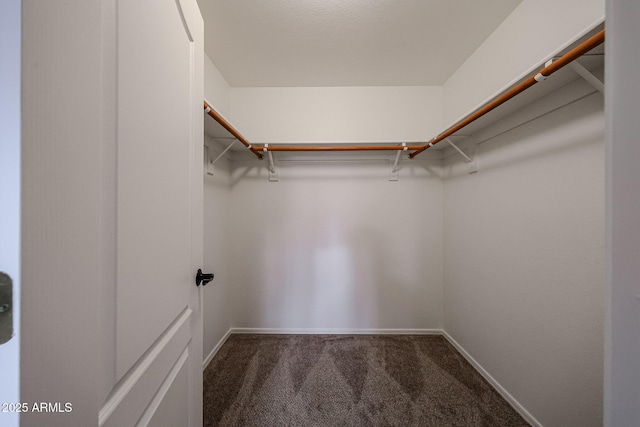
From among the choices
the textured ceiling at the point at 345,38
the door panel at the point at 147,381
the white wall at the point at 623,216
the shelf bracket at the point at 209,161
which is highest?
the textured ceiling at the point at 345,38

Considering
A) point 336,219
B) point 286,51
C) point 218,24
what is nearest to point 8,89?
point 218,24

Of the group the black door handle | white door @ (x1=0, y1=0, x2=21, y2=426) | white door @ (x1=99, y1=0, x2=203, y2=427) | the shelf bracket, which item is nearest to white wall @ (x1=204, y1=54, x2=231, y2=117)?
→ the shelf bracket

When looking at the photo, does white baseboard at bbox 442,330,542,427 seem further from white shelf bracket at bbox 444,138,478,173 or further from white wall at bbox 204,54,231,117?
white wall at bbox 204,54,231,117

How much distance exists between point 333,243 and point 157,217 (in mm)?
1598

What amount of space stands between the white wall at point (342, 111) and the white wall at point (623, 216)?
5.27 feet

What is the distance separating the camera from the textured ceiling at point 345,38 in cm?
122

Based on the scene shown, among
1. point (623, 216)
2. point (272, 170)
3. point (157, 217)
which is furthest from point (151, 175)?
point (272, 170)

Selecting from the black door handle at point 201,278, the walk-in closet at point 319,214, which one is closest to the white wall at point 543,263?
the walk-in closet at point 319,214

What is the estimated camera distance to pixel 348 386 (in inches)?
55.2

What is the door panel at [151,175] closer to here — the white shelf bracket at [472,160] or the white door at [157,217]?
the white door at [157,217]

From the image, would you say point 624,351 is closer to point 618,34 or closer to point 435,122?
point 618,34

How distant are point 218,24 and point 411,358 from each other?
9.05ft

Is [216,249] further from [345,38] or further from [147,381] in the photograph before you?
[345,38]

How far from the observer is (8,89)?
0.23 m
